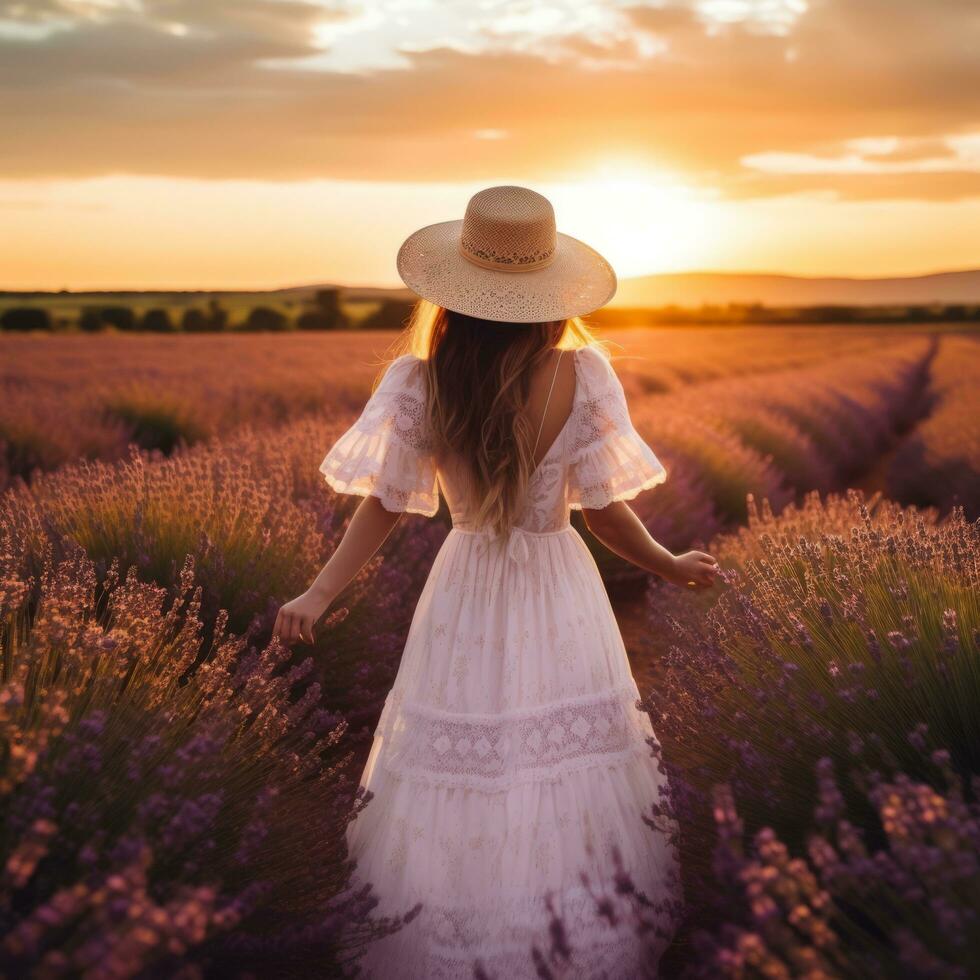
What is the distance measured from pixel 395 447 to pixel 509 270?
494 millimetres

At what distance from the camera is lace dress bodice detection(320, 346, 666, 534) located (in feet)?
8.23

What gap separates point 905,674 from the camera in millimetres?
2359

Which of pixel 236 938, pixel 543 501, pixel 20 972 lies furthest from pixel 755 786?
pixel 20 972

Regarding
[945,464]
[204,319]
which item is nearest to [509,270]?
[945,464]

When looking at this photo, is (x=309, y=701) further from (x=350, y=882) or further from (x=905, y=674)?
(x=905, y=674)

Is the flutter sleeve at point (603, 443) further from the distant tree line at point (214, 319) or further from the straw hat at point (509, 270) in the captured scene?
the distant tree line at point (214, 319)

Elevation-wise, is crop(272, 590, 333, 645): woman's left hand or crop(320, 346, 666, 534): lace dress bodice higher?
crop(320, 346, 666, 534): lace dress bodice

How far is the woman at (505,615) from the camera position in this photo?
241 centimetres

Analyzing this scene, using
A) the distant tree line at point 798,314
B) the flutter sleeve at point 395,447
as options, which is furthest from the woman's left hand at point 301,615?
the distant tree line at point 798,314

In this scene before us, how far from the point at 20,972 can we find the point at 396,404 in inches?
56.3

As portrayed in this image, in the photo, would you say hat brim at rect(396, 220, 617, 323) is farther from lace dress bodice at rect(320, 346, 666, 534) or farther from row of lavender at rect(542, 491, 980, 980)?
row of lavender at rect(542, 491, 980, 980)

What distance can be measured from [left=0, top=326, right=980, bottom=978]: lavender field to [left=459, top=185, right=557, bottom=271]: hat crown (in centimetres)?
104

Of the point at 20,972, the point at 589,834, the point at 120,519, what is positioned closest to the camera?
the point at 20,972

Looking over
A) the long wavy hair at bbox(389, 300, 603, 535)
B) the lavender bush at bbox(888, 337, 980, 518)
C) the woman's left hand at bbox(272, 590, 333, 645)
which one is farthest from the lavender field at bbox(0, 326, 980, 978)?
the lavender bush at bbox(888, 337, 980, 518)
